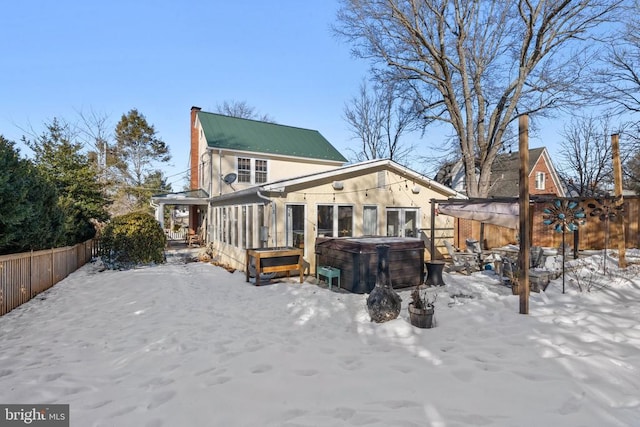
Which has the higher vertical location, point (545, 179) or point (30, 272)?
point (545, 179)

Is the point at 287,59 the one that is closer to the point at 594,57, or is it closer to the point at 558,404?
the point at 594,57

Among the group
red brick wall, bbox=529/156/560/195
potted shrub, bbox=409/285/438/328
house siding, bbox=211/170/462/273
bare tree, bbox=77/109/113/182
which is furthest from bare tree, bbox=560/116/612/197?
bare tree, bbox=77/109/113/182

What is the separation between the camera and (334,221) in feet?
35.9

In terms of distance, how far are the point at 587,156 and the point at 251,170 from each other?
79.7 ft

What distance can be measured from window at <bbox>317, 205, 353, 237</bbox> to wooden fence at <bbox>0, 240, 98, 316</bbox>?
7.42 metres

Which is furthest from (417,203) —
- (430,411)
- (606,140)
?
(606,140)

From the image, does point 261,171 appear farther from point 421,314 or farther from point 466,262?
point 421,314

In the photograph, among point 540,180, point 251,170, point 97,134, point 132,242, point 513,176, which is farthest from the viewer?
point 540,180

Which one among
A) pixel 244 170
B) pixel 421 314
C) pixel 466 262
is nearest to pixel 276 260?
pixel 421 314

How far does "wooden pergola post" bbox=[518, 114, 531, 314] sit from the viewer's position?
5.80 m

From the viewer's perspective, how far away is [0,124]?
677 inches

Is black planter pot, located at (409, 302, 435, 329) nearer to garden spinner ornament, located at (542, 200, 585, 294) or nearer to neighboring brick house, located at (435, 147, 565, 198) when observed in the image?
garden spinner ornament, located at (542, 200, 585, 294)

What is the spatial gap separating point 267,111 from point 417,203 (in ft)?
101

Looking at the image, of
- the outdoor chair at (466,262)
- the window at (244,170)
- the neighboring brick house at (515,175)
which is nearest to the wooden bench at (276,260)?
the outdoor chair at (466,262)
